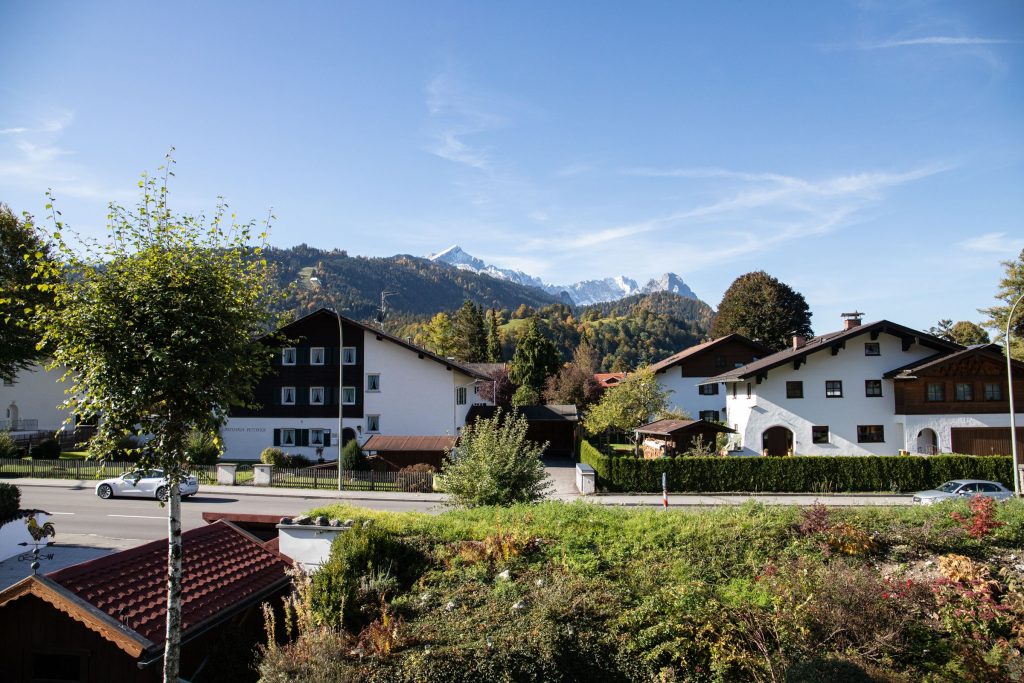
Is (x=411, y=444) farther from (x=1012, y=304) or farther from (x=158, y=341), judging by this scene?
(x=1012, y=304)

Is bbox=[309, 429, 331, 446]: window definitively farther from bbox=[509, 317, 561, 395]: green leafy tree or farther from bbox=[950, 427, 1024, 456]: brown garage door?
bbox=[950, 427, 1024, 456]: brown garage door

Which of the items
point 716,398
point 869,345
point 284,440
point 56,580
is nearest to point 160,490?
point 284,440

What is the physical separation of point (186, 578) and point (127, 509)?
68.1 ft

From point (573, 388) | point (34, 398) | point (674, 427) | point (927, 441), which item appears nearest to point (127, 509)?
point (674, 427)

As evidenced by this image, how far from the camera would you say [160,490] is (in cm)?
2725

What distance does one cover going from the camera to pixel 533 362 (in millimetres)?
67500

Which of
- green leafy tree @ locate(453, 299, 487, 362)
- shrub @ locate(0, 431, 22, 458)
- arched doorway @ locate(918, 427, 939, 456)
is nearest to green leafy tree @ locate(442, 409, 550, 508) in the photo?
arched doorway @ locate(918, 427, 939, 456)

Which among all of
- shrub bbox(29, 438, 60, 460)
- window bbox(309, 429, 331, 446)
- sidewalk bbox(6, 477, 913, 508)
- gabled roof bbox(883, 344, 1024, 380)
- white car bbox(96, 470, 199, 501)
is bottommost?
sidewalk bbox(6, 477, 913, 508)

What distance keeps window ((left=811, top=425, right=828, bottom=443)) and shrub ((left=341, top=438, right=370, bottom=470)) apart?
25.9 meters

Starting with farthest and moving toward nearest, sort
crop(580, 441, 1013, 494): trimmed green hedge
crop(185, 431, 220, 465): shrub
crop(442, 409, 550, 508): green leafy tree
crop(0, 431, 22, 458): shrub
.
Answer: crop(0, 431, 22, 458): shrub → crop(580, 441, 1013, 494): trimmed green hedge → crop(442, 409, 550, 508): green leafy tree → crop(185, 431, 220, 465): shrub

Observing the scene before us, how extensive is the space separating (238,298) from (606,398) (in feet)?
130

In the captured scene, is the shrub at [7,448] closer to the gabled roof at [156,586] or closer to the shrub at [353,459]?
the shrub at [353,459]

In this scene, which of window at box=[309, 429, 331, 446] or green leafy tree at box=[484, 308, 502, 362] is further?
green leafy tree at box=[484, 308, 502, 362]

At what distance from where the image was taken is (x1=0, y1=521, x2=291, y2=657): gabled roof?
7.62 m
